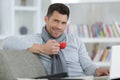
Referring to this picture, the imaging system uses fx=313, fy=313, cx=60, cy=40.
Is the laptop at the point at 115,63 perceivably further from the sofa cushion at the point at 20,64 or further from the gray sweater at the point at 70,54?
the gray sweater at the point at 70,54

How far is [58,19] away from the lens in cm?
271

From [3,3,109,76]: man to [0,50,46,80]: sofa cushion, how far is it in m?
0.11

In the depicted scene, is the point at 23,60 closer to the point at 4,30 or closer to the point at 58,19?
the point at 58,19

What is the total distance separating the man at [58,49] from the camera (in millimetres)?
2496

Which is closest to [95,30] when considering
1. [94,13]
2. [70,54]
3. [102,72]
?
[94,13]

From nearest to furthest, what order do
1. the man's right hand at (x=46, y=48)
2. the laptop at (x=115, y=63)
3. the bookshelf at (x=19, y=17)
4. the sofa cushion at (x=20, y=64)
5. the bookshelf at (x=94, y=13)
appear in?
the laptop at (x=115, y=63) → the sofa cushion at (x=20, y=64) → the man's right hand at (x=46, y=48) → the bookshelf at (x=19, y=17) → the bookshelf at (x=94, y=13)

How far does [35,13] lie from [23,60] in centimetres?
208

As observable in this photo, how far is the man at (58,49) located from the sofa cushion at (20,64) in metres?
0.11

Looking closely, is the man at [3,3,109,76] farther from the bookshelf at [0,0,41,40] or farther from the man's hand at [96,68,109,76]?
the bookshelf at [0,0,41,40]

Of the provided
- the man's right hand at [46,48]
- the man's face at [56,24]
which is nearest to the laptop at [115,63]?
the man's right hand at [46,48]

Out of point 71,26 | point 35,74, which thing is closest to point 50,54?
point 35,74

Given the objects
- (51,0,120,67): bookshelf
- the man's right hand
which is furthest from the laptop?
(51,0,120,67): bookshelf

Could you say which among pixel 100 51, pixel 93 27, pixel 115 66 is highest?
pixel 115 66

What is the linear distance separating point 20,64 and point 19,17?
2.24 metres
